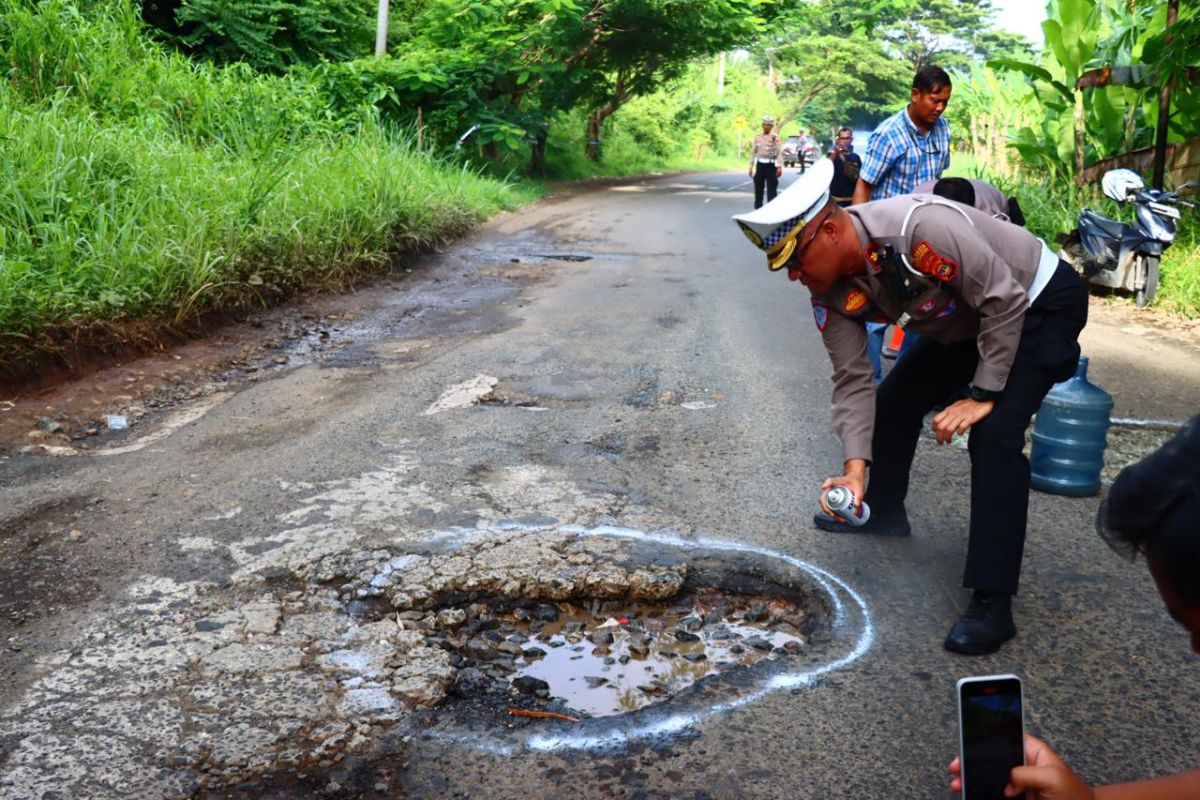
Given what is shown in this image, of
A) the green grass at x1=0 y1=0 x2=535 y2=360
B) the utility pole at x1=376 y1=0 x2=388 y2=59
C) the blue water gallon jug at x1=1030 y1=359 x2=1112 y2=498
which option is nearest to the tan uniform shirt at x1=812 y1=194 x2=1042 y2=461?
the blue water gallon jug at x1=1030 y1=359 x2=1112 y2=498

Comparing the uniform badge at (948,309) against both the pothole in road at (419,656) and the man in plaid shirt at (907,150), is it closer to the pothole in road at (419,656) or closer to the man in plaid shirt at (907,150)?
the pothole in road at (419,656)

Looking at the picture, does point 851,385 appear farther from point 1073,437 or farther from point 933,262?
point 1073,437

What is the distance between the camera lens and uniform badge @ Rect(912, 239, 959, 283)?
282cm

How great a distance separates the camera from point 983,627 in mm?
3000

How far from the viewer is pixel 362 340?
24.2 feet

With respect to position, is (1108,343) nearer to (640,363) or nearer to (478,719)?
(640,363)

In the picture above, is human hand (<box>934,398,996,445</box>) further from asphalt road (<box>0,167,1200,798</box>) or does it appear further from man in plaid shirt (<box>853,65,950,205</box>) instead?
man in plaid shirt (<box>853,65,950,205</box>)

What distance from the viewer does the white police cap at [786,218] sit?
2.76 m

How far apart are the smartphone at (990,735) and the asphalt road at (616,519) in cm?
74

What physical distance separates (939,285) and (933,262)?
0.09 metres

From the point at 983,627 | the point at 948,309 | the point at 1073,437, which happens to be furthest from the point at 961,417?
the point at 1073,437

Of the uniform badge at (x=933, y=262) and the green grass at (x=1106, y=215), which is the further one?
the green grass at (x=1106, y=215)

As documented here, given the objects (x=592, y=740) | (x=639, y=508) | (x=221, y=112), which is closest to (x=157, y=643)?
(x=592, y=740)

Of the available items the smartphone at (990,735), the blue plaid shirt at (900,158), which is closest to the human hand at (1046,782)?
the smartphone at (990,735)
